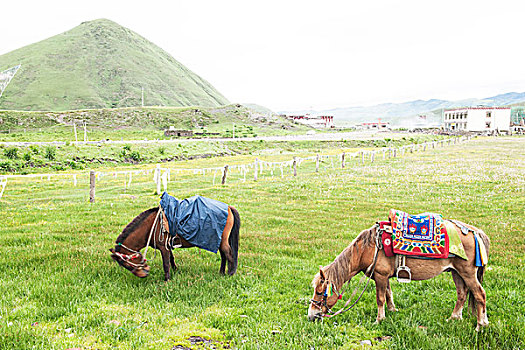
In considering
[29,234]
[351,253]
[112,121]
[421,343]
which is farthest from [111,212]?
[112,121]

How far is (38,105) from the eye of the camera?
15588 cm

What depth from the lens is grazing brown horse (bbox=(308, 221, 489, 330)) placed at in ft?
18.0

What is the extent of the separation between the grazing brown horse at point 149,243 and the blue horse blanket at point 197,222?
7.6 inches

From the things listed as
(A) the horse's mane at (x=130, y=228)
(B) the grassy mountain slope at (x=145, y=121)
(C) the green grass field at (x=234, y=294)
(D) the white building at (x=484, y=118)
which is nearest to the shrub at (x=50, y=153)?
(C) the green grass field at (x=234, y=294)

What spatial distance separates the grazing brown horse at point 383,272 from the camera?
5.50m

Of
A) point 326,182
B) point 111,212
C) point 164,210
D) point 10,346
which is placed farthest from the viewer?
point 326,182

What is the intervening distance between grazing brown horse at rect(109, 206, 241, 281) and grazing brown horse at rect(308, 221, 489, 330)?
2.73 meters

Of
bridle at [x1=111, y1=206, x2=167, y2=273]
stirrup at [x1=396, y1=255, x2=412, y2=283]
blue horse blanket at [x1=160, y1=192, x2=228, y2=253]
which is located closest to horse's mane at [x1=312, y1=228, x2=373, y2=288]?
stirrup at [x1=396, y1=255, x2=412, y2=283]

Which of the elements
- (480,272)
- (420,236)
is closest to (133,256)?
(420,236)

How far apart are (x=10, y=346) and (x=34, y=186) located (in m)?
26.2

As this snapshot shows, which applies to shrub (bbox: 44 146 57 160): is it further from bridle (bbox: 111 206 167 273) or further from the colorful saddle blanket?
the colorful saddle blanket

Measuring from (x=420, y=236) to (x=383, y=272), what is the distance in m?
0.86

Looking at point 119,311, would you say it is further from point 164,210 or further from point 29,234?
point 29,234

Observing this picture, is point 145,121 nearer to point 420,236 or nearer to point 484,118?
point 420,236
